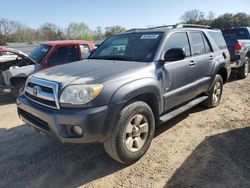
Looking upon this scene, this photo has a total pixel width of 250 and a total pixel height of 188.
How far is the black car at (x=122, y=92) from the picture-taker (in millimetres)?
2992

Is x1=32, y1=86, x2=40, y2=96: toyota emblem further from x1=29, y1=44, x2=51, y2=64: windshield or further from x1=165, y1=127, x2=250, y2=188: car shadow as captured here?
x1=29, y1=44, x2=51, y2=64: windshield

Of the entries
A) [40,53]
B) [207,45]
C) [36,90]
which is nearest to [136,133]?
[36,90]

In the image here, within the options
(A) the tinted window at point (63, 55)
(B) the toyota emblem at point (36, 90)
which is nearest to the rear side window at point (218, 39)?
(A) the tinted window at point (63, 55)

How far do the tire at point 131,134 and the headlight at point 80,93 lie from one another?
0.44 m

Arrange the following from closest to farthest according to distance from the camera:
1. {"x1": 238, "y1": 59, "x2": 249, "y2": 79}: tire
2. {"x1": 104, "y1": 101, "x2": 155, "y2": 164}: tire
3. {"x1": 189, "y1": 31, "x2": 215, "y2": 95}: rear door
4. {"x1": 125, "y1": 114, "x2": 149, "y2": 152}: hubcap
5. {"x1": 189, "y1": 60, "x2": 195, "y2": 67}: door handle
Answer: {"x1": 104, "y1": 101, "x2": 155, "y2": 164}: tire
{"x1": 125, "y1": 114, "x2": 149, "y2": 152}: hubcap
{"x1": 189, "y1": 60, "x2": 195, "y2": 67}: door handle
{"x1": 189, "y1": 31, "x2": 215, "y2": 95}: rear door
{"x1": 238, "y1": 59, "x2": 249, "y2": 79}: tire

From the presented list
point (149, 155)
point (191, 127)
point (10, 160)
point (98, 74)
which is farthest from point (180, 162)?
point (10, 160)

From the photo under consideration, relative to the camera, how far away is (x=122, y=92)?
10.3 ft

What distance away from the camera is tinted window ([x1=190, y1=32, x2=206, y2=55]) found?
4.87 m

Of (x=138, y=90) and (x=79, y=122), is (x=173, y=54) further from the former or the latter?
(x=79, y=122)

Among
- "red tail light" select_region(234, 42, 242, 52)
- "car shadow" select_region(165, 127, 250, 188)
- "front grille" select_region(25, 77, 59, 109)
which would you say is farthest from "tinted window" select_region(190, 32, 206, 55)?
"red tail light" select_region(234, 42, 242, 52)

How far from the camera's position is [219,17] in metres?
45.0

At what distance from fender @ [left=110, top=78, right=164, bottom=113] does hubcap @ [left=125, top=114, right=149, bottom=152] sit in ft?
1.11

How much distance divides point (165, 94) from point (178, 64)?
642 mm

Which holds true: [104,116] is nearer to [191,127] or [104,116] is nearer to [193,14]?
[191,127]
